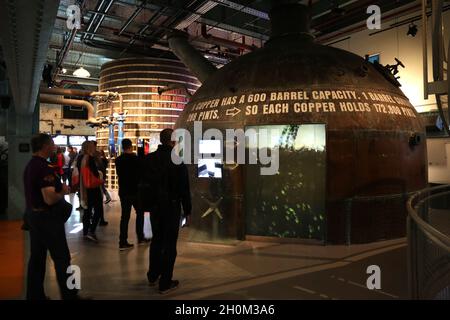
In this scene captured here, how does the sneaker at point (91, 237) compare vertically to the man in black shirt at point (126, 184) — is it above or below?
below

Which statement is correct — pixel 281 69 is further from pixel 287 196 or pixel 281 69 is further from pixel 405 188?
pixel 405 188

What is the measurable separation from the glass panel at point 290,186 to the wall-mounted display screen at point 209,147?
22.6 inches

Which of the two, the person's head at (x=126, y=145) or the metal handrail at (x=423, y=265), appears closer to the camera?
the metal handrail at (x=423, y=265)

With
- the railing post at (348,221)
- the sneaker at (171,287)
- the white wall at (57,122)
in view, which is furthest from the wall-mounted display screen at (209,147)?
the white wall at (57,122)

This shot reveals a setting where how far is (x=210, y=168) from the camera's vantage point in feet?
22.9

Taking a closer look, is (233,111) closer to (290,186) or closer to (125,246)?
(290,186)

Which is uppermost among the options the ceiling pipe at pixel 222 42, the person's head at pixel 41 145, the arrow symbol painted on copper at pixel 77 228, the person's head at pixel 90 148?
the ceiling pipe at pixel 222 42

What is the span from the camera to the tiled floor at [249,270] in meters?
4.23

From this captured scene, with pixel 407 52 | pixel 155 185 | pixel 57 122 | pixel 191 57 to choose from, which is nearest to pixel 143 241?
pixel 155 185

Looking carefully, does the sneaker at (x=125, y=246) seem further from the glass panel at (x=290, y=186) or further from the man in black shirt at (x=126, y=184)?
the glass panel at (x=290, y=186)

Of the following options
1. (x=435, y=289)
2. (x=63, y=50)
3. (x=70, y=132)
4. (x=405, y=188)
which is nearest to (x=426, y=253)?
(x=435, y=289)

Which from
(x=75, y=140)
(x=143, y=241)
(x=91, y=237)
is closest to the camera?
(x=143, y=241)

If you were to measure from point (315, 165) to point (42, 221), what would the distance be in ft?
14.9

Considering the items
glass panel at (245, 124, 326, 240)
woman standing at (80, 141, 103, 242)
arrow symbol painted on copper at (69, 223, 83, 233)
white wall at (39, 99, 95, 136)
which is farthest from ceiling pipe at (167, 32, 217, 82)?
white wall at (39, 99, 95, 136)
